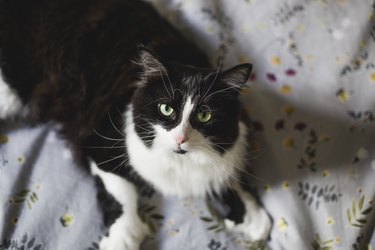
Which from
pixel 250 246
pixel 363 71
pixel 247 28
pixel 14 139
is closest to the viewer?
pixel 250 246

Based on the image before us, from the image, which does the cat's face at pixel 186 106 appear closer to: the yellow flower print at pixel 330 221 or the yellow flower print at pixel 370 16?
the yellow flower print at pixel 330 221

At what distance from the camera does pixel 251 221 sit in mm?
1293

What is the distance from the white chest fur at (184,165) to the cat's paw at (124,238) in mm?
153

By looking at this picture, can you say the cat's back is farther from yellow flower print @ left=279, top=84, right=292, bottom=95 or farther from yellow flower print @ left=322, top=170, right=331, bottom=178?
yellow flower print @ left=322, top=170, right=331, bottom=178

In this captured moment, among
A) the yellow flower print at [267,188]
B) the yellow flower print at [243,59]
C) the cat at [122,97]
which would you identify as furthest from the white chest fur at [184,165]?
the yellow flower print at [243,59]

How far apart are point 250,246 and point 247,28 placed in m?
0.87

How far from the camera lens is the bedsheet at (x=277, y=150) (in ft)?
4.12

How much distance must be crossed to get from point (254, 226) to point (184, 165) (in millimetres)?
332

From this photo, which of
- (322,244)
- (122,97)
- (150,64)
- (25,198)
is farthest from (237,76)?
(25,198)

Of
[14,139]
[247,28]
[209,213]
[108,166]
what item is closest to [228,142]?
[209,213]

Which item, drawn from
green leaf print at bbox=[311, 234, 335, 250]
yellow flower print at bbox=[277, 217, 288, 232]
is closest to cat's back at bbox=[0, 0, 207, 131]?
yellow flower print at bbox=[277, 217, 288, 232]

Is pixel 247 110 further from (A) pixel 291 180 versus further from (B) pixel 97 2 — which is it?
(B) pixel 97 2

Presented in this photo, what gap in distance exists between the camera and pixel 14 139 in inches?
54.9

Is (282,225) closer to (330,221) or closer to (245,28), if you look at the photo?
(330,221)
